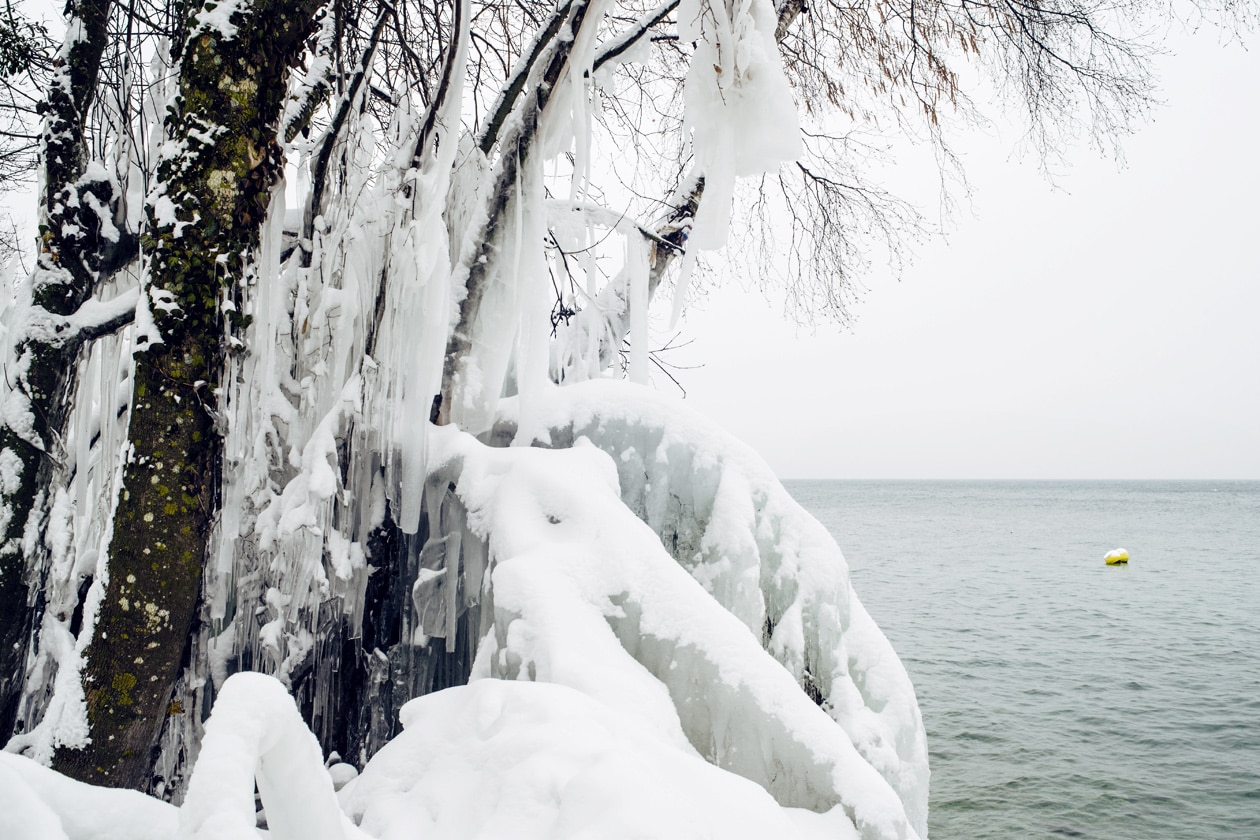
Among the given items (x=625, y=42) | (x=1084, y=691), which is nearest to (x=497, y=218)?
(x=625, y=42)

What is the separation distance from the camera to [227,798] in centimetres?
83

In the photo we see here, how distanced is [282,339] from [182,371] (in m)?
0.83

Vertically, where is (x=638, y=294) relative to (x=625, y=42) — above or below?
below

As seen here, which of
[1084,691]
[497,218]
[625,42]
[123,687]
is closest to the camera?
[123,687]

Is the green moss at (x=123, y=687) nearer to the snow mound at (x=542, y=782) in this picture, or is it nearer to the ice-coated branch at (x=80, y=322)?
the snow mound at (x=542, y=782)

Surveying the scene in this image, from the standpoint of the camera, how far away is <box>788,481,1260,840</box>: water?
7.57 meters

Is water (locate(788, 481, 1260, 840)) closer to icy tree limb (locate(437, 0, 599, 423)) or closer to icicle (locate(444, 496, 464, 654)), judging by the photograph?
icicle (locate(444, 496, 464, 654))

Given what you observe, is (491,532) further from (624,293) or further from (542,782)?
(624,293)

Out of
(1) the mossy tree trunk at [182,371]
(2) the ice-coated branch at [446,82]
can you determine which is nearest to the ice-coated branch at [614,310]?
(2) the ice-coated branch at [446,82]

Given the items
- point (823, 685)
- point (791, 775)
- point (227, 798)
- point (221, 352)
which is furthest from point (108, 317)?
point (823, 685)

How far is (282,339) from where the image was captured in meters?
2.90

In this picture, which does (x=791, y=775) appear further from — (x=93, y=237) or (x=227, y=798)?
(x=93, y=237)

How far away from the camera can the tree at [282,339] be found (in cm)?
212

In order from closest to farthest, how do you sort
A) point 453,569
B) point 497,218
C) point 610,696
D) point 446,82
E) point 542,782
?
point 542,782
point 610,696
point 446,82
point 453,569
point 497,218
